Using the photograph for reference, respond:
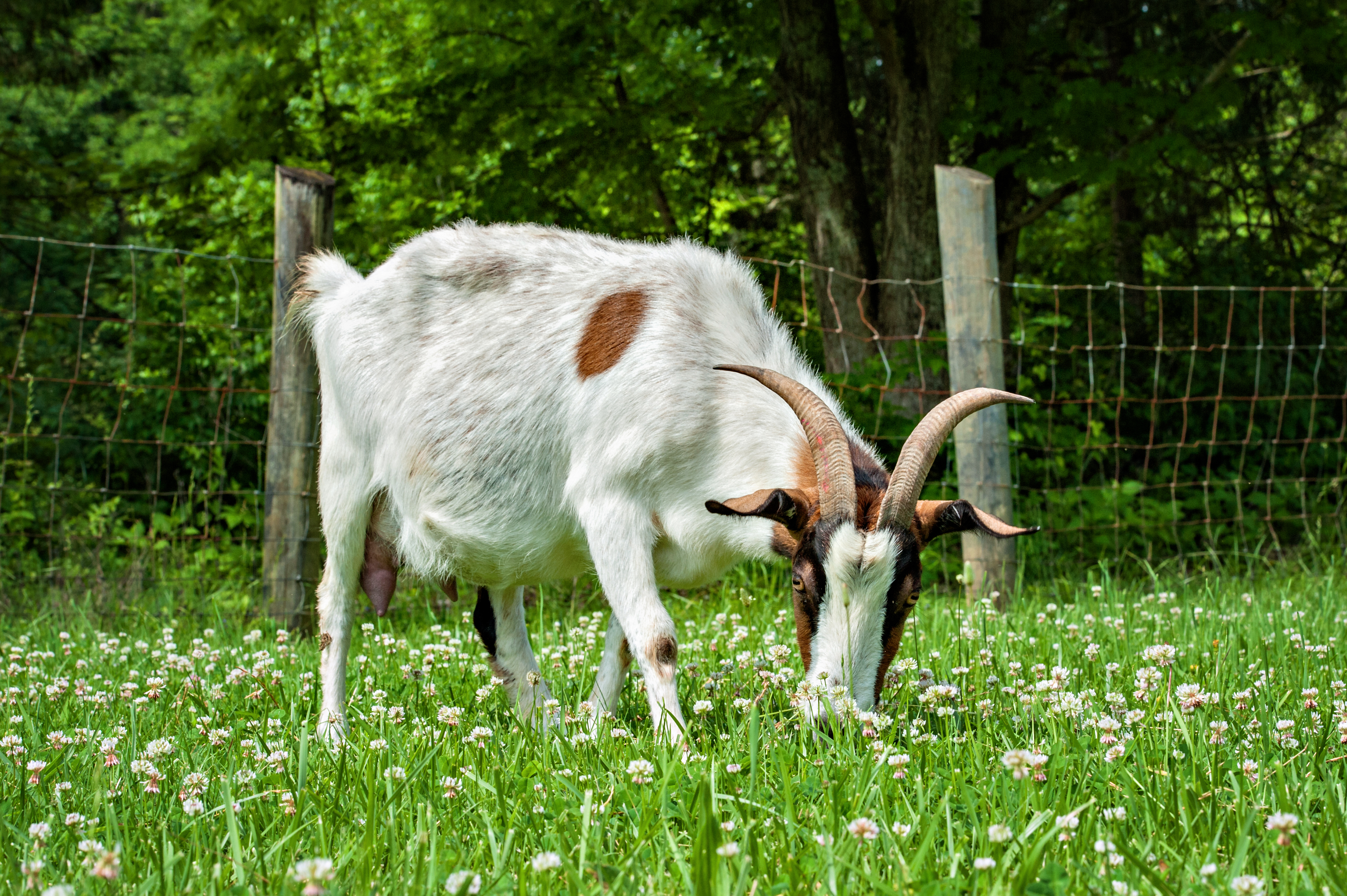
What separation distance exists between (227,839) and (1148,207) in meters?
14.3

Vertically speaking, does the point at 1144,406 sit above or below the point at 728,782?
above

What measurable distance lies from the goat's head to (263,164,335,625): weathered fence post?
3.28 metres

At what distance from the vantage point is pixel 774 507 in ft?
10.7

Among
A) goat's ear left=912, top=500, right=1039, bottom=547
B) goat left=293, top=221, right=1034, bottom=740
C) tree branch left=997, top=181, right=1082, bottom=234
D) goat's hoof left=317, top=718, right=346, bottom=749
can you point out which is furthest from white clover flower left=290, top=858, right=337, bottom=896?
tree branch left=997, top=181, right=1082, bottom=234

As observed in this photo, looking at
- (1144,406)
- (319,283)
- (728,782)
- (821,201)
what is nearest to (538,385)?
(319,283)

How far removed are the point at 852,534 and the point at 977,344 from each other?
328 cm

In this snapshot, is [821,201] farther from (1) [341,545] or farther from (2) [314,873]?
(2) [314,873]

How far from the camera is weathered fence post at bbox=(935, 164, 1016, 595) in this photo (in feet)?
19.9

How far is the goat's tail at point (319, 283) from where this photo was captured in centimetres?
469

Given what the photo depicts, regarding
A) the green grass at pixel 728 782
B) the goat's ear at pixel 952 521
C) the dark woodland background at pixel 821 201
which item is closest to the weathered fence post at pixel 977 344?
the dark woodland background at pixel 821 201

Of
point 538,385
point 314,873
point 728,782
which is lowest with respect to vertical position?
point 728,782

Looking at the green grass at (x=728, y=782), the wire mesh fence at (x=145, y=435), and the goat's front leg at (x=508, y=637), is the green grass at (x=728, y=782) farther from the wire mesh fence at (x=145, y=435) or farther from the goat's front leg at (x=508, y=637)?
the wire mesh fence at (x=145, y=435)

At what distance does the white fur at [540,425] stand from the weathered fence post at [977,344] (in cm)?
226

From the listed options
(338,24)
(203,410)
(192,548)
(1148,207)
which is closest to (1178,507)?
(1148,207)
